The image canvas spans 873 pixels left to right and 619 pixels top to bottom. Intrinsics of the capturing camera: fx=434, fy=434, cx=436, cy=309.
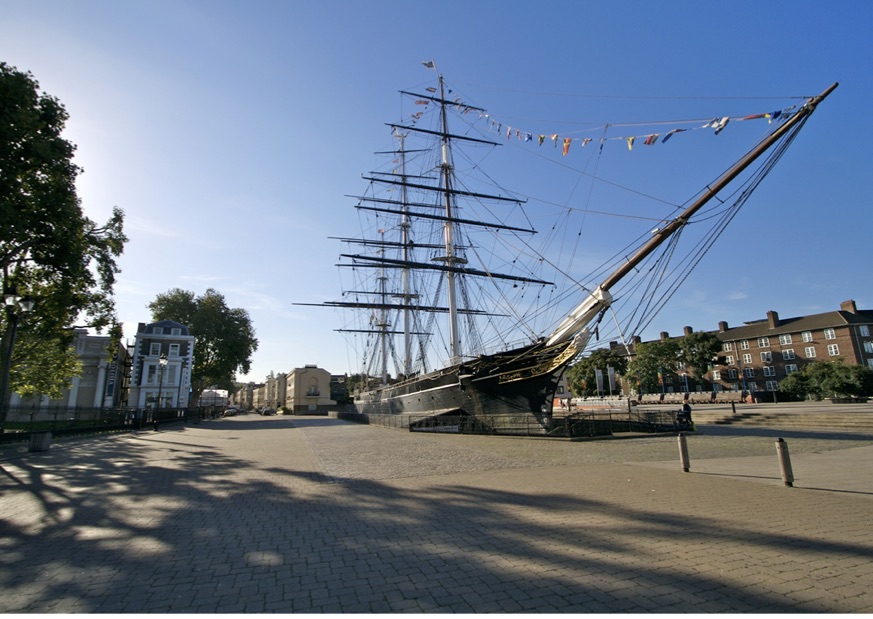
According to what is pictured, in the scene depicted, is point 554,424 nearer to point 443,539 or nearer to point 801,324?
point 443,539

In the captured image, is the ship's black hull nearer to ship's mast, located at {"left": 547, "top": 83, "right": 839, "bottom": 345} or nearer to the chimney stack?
ship's mast, located at {"left": 547, "top": 83, "right": 839, "bottom": 345}

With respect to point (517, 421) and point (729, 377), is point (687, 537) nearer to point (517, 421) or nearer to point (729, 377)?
point (517, 421)

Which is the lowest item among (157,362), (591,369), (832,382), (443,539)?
(443,539)

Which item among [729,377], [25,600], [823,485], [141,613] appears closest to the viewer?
[141,613]

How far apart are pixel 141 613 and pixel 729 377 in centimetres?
8124

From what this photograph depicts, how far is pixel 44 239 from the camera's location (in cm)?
1775

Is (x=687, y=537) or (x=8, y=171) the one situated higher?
(x=8, y=171)

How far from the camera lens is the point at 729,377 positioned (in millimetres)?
68125

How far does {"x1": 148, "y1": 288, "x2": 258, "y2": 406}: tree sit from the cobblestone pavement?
53850 millimetres

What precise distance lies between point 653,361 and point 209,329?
62.6 meters

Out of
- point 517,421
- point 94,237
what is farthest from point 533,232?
point 94,237

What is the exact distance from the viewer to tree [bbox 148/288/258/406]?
195 feet

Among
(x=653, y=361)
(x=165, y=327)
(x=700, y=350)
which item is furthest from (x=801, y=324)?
(x=165, y=327)

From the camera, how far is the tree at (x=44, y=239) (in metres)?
15.9
